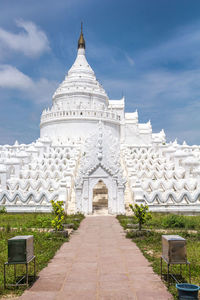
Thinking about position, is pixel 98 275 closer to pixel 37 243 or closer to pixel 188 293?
pixel 188 293

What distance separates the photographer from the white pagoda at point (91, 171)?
18.2m

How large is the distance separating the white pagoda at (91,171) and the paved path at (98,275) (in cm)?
751

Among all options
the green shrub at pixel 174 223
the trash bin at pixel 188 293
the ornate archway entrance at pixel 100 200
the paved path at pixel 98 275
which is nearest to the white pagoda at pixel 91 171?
the ornate archway entrance at pixel 100 200

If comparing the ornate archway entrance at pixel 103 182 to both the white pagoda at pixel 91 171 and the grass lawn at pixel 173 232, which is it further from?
the grass lawn at pixel 173 232

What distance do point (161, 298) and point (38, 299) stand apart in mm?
2214

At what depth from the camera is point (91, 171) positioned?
18312mm

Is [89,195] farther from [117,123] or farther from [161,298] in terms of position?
[117,123]

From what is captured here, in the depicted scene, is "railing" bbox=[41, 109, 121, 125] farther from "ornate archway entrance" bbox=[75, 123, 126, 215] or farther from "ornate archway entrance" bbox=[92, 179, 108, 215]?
"ornate archway entrance" bbox=[75, 123, 126, 215]

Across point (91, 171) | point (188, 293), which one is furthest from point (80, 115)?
point (188, 293)

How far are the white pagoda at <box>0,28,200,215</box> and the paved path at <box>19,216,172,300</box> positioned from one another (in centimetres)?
751

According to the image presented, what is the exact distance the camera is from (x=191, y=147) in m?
38.2

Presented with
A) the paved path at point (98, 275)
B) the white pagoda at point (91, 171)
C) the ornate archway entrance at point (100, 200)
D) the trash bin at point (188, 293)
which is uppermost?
the white pagoda at point (91, 171)

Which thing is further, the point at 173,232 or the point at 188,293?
the point at 173,232

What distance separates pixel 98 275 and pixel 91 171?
36.7ft
